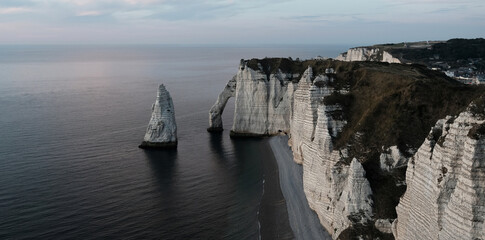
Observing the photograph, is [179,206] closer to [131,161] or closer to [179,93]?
[131,161]

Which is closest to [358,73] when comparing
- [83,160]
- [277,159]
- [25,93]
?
[277,159]

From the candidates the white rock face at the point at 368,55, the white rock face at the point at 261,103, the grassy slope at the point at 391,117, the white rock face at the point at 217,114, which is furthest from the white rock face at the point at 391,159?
the white rock face at the point at 368,55

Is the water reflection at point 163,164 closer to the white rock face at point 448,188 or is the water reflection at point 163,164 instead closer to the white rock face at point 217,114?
the white rock face at point 217,114

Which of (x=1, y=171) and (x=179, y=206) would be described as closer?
(x=179, y=206)

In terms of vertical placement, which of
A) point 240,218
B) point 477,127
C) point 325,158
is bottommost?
point 240,218

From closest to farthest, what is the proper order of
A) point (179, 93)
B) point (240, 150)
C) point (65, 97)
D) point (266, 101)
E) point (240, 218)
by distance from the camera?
point (240, 218) → point (240, 150) → point (266, 101) → point (65, 97) → point (179, 93)

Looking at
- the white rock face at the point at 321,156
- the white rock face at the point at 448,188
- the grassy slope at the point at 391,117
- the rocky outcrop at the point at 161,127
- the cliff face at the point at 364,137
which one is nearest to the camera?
the white rock face at the point at 448,188

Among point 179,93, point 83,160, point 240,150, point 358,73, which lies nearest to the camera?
point 358,73
